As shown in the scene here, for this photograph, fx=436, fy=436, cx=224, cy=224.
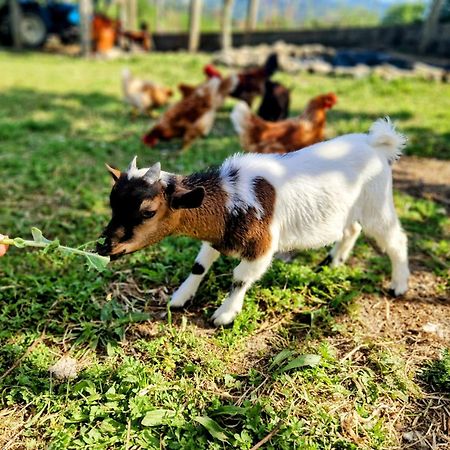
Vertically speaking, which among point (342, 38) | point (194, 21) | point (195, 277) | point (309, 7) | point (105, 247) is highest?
point (309, 7)

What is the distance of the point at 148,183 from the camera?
2766 millimetres

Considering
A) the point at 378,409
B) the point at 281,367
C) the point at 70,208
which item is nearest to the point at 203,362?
the point at 281,367

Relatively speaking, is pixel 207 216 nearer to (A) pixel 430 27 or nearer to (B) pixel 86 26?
(B) pixel 86 26

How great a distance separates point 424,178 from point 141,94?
18.6 feet

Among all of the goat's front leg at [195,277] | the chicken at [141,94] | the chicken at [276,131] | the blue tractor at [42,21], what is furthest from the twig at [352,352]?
the blue tractor at [42,21]

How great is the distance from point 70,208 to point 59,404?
2.82 metres

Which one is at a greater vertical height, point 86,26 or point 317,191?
point 86,26

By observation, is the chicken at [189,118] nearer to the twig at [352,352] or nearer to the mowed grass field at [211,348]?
the mowed grass field at [211,348]

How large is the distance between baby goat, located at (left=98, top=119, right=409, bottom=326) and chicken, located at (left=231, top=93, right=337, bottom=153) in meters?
2.10

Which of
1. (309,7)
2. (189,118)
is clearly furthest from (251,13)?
(189,118)

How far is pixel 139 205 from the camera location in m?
2.74

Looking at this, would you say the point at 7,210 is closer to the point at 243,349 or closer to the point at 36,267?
the point at 36,267

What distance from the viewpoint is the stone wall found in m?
16.7

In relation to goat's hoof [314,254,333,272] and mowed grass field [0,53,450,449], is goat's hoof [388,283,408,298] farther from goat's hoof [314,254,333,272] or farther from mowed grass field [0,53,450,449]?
goat's hoof [314,254,333,272]
